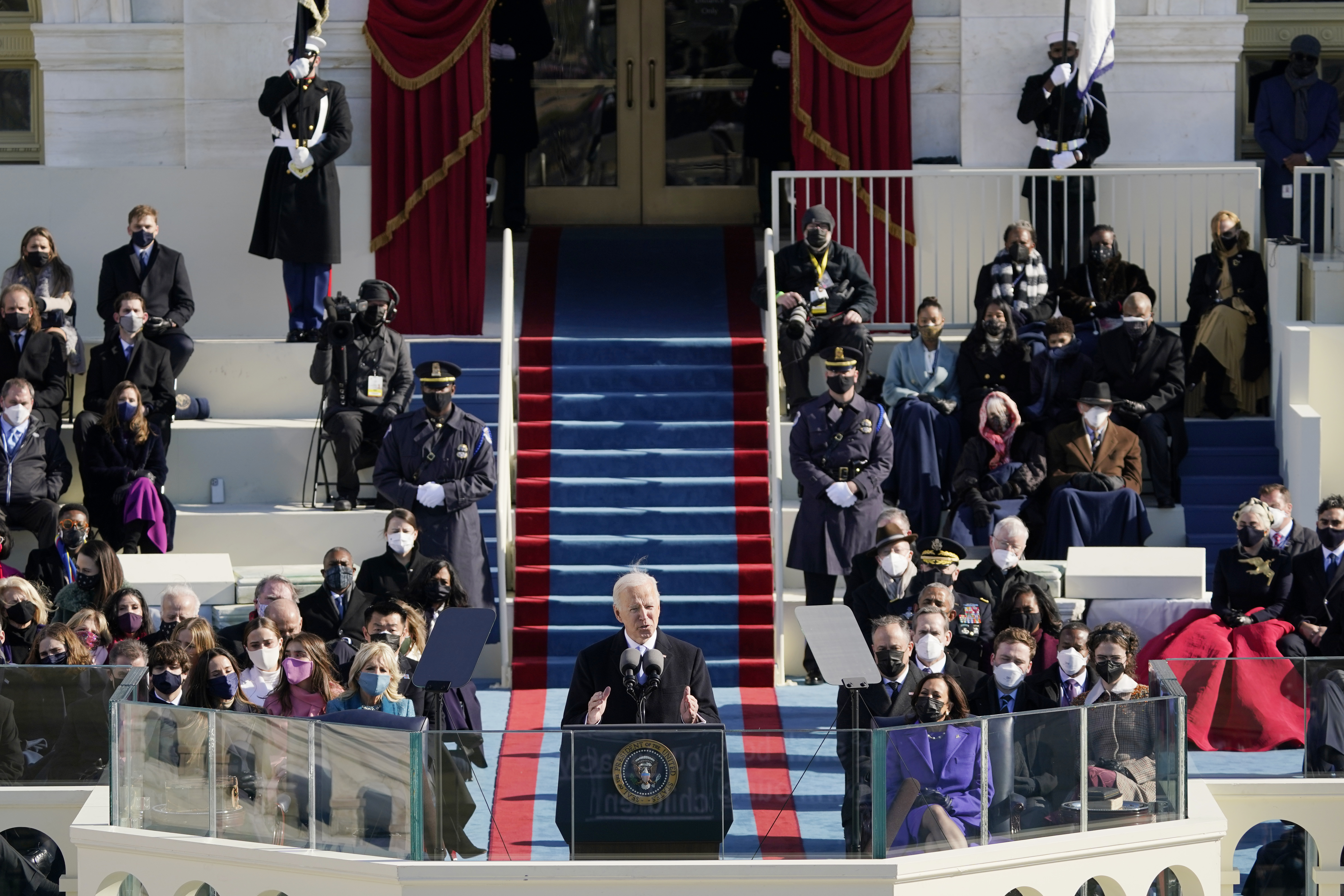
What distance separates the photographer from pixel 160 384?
15.3m

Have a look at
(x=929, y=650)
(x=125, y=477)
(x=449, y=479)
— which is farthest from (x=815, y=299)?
(x=929, y=650)

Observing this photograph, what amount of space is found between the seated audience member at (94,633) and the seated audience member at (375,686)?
208cm

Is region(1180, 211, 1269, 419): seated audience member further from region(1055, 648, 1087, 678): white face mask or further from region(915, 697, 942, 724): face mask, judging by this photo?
region(915, 697, 942, 724): face mask

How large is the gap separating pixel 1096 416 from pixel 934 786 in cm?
492

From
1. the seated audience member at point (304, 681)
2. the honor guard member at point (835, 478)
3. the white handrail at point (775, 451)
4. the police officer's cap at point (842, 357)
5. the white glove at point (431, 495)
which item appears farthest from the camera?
the police officer's cap at point (842, 357)

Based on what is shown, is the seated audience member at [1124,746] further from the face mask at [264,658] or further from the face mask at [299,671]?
the face mask at [264,658]

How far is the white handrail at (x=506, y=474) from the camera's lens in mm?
14258

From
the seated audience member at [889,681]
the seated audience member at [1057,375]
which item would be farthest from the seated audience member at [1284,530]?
the seated audience member at [889,681]

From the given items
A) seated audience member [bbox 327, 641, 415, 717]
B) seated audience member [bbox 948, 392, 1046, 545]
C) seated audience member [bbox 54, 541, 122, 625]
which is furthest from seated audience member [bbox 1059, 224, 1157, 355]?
seated audience member [bbox 327, 641, 415, 717]

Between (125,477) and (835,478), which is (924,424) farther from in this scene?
(125,477)

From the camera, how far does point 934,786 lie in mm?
10312

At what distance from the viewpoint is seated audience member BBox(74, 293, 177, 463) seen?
599 inches

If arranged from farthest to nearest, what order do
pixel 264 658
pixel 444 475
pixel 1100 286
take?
pixel 1100 286 → pixel 444 475 → pixel 264 658

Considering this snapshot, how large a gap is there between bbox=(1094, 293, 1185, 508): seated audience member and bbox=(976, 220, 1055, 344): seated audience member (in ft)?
2.04
